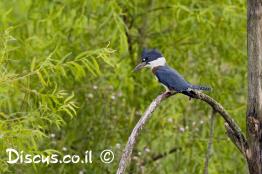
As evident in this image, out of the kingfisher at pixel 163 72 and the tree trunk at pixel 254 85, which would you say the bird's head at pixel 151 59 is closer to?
the kingfisher at pixel 163 72

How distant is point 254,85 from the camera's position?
3510 mm

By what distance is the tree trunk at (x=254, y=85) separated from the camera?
3.48 metres

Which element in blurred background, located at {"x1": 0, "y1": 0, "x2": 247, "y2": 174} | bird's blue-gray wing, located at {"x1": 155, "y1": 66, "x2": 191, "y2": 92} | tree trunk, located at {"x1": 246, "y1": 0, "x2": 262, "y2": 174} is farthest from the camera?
blurred background, located at {"x1": 0, "y1": 0, "x2": 247, "y2": 174}

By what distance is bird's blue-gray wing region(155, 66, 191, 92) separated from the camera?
390 centimetres

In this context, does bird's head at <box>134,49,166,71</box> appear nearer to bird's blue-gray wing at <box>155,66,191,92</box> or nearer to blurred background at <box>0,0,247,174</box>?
bird's blue-gray wing at <box>155,66,191,92</box>

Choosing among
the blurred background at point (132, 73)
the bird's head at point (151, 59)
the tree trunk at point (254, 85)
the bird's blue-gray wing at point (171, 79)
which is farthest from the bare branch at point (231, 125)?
the blurred background at point (132, 73)

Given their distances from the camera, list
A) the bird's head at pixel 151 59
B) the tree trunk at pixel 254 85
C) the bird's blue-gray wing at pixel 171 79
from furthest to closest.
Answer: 1. the bird's head at pixel 151 59
2. the bird's blue-gray wing at pixel 171 79
3. the tree trunk at pixel 254 85

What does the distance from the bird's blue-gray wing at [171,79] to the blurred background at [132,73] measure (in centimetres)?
154

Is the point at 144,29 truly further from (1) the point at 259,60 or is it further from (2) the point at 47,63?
(1) the point at 259,60

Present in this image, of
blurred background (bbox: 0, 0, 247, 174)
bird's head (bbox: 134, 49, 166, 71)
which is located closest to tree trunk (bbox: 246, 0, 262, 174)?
bird's head (bbox: 134, 49, 166, 71)

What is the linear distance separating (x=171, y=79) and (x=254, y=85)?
0.62 meters

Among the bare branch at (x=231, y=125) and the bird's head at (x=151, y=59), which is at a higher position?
the bird's head at (x=151, y=59)

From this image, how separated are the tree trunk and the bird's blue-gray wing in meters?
0.40

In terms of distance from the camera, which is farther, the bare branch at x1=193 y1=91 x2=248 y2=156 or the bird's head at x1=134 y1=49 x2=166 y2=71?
the bird's head at x1=134 y1=49 x2=166 y2=71
